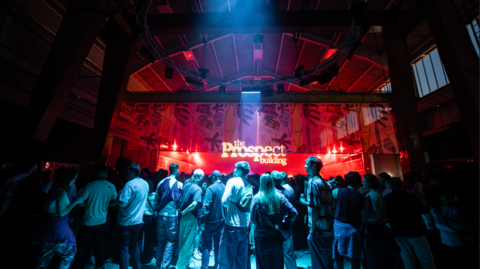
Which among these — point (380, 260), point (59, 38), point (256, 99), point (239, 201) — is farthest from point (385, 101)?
point (59, 38)

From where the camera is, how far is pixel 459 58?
3.87 m

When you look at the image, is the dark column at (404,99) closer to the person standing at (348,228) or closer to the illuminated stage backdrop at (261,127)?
the illuminated stage backdrop at (261,127)

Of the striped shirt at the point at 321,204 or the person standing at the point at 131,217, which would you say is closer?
the striped shirt at the point at 321,204

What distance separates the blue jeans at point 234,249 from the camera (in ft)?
8.49

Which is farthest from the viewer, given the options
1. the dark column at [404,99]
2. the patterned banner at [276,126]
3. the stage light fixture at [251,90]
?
the stage light fixture at [251,90]

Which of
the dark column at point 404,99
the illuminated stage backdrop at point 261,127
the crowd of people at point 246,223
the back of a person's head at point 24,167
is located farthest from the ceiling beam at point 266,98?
the back of a person's head at point 24,167

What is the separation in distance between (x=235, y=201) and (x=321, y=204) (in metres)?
1.17

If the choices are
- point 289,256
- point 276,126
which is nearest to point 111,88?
point 276,126

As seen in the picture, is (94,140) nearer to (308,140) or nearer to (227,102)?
(227,102)

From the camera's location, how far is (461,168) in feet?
25.0

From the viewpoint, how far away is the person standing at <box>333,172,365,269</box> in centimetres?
246

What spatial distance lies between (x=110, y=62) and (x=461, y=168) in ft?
44.9

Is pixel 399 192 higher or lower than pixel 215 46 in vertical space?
lower

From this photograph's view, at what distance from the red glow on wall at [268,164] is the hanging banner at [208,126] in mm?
3716
